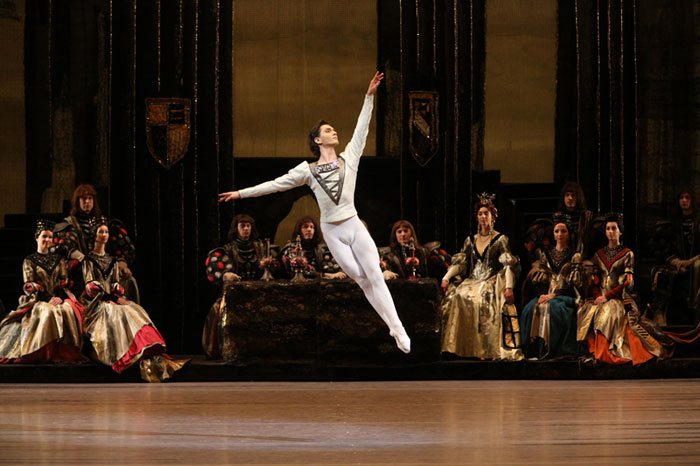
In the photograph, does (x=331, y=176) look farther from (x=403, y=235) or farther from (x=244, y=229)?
(x=244, y=229)

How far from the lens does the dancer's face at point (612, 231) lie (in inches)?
285

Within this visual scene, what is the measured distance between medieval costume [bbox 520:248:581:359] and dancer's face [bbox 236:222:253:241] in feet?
6.91

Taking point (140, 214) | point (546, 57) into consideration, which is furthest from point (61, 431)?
point (546, 57)

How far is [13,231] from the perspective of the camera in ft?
28.1

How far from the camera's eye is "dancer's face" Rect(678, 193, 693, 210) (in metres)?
7.84

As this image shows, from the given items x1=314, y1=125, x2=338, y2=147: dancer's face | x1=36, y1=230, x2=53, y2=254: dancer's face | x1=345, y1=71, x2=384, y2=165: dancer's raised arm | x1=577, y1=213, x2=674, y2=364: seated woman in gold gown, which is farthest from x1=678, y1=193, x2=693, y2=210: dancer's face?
x1=36, y1=230, x2=53, y2=254: dancer's face

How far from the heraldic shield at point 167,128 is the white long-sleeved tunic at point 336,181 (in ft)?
10.1

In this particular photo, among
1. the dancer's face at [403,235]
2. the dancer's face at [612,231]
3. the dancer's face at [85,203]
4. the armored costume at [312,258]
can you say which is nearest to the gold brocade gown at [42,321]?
the dancer's face at [85,203]

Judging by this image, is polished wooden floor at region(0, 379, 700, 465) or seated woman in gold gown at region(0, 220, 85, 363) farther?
seated woman in gold gown at region(0, 220, 85, 363)

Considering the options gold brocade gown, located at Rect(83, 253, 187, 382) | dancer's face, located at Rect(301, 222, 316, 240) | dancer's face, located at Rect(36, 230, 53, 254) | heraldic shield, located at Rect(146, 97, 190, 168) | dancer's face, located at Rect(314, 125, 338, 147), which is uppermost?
heraldic shield, located at Rect(146, 97, 190, 168)

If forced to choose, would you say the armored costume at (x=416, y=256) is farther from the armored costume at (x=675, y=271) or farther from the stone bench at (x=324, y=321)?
the armored costume at (x=675, y=271)

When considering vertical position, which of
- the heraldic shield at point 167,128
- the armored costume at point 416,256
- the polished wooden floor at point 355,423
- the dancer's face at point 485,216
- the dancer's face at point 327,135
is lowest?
the polished wooden floor at point 355,423

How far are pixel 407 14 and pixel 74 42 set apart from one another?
9.29 ft

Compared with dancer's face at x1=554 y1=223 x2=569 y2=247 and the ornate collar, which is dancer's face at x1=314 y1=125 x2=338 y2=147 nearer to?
the ornate collar
